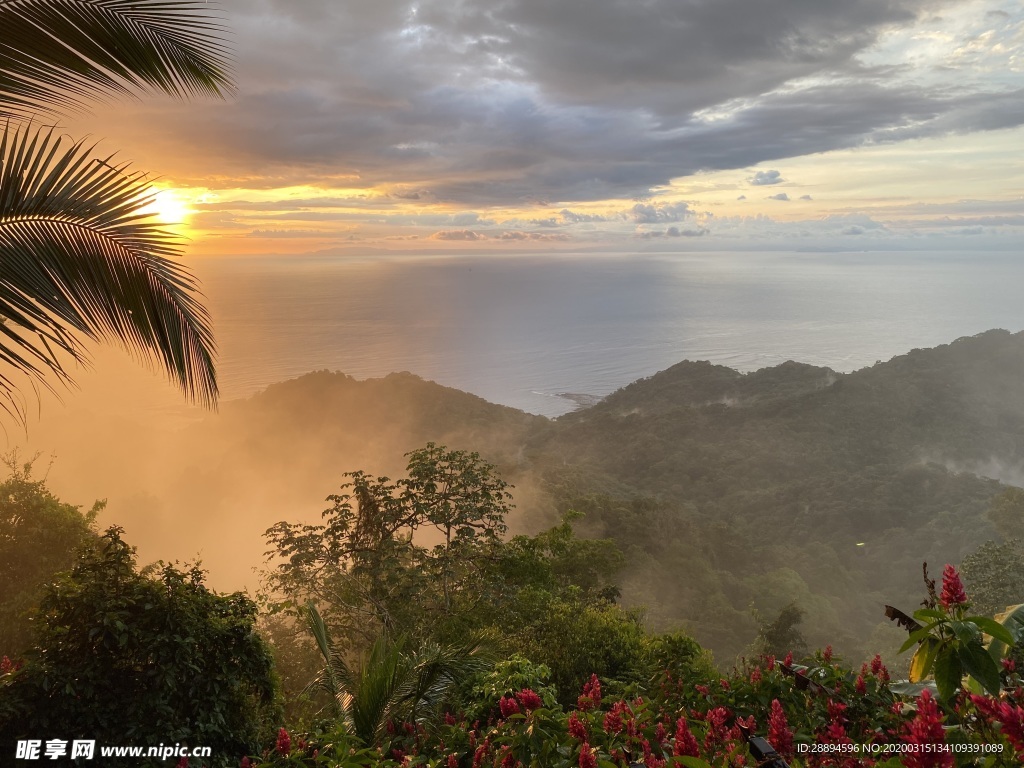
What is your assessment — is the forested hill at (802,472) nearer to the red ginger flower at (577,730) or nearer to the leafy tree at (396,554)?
the leafy tree at (396,554)

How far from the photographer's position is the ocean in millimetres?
82938

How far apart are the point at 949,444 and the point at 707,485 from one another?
2482cm

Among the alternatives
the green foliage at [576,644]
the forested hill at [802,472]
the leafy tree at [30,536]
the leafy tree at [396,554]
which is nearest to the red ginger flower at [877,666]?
the green foliage at [576,644]

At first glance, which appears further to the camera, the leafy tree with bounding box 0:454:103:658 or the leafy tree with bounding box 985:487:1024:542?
the leafy tree with bounding box 985:487:1024:542

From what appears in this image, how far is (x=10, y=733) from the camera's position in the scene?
3.29 meters

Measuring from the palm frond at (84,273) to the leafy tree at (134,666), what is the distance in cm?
137

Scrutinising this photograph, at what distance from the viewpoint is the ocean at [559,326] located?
8294 cm

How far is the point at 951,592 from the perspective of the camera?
1.78 metres

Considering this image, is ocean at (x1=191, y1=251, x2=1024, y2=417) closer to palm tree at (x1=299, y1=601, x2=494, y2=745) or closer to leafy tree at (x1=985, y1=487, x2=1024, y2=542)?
leafy tree at (x1=985, y1=487, x2=1024, y2=542)

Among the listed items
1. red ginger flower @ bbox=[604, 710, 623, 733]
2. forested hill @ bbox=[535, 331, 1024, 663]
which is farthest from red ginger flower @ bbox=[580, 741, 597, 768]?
forested hill @ bbox=[535, 331, 1024, 663]

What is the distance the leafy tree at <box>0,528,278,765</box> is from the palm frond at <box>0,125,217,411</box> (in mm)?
1369

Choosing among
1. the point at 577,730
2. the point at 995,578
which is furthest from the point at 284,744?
the point at 995,578

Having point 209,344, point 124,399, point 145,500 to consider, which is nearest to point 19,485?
point 209,344

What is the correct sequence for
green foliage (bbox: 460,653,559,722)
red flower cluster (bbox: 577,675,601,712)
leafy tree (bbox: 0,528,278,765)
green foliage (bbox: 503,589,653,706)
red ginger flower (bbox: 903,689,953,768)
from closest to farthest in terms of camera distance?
red ginger flower (bbox: 903,689,953,768)
red flower cluster (bbox: 577,675,601,712)
green foliage (bbox: 460,653,559,722)
leafy tree (bbox: 0,528,278,765)
green foliage (bbox: 503,589,653,706)
